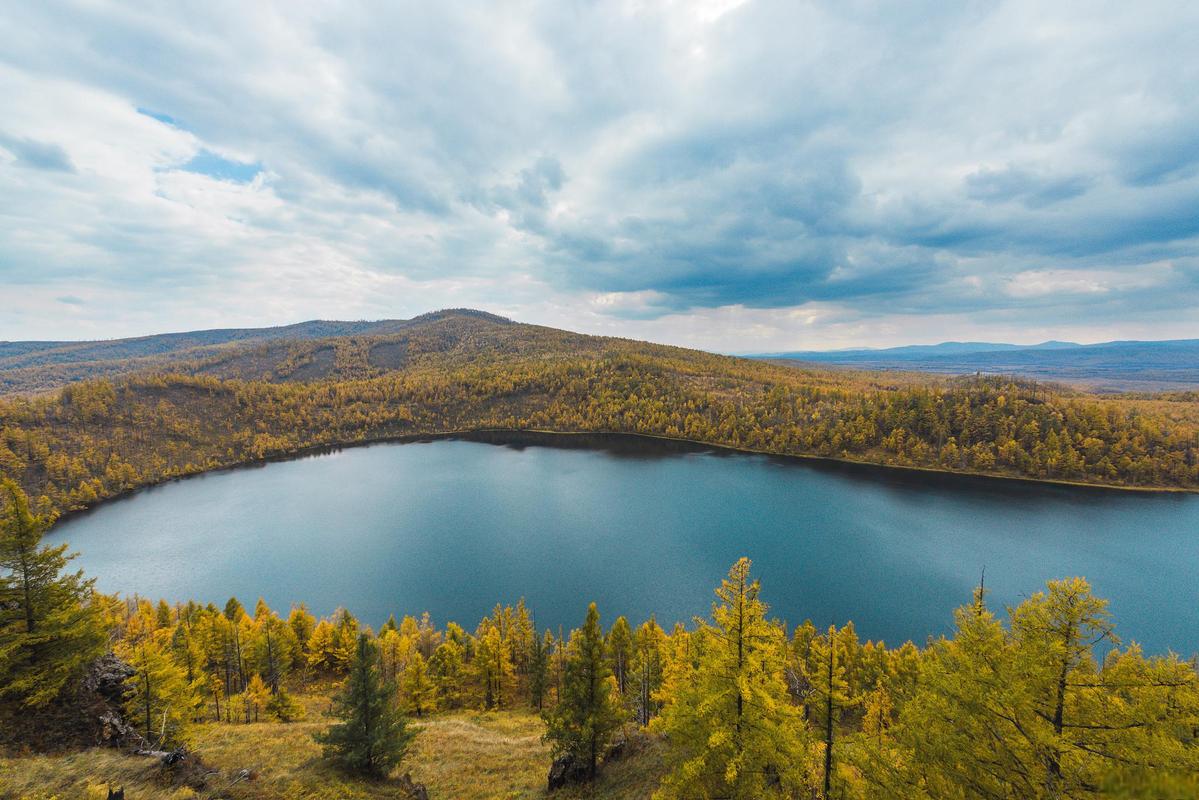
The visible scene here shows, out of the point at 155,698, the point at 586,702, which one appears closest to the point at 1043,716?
the point at 586,702

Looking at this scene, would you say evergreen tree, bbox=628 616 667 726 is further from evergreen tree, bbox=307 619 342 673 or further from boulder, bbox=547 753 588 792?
evergreen tree, bbox=307 619 342 673

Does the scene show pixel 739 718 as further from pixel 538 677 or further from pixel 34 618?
pixel 538 677

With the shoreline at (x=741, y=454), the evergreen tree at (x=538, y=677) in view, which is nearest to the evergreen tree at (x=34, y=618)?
the evergreen tree at (x=538, y=677)

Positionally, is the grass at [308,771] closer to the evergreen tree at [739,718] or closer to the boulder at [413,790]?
the boulder at [413,790]

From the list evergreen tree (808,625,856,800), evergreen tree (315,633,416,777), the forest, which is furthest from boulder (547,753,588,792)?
evergreen tree (808,625,856,800)

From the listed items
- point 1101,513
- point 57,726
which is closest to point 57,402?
point 57,726

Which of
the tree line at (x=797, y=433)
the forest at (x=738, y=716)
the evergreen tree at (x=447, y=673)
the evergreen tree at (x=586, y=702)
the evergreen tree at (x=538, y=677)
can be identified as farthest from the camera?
the tree line at (x=797, y=433)

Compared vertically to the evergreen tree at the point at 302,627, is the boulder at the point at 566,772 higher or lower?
higher

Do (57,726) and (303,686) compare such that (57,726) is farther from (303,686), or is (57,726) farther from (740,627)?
(303,686)
